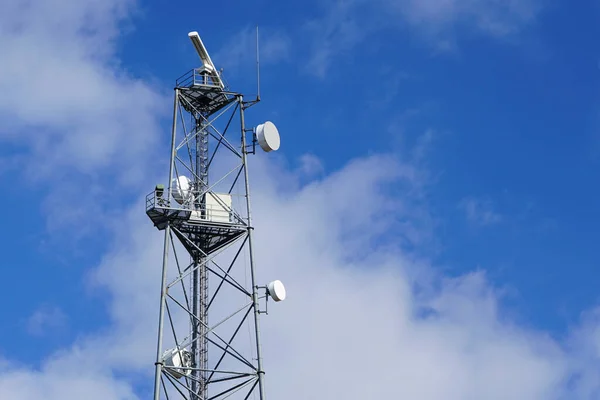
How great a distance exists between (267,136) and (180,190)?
6.05m

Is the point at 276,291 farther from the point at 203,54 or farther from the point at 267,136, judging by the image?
the point at 203,54

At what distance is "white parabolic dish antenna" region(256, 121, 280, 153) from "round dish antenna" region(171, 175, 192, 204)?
506 centimetres

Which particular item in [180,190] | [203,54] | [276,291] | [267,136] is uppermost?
[203,54]

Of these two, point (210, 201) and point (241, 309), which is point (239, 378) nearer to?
point (241, 309)

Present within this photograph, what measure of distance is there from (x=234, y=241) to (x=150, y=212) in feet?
16.4

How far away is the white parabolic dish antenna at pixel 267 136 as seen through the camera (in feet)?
255

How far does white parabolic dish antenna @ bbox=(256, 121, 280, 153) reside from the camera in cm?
7775

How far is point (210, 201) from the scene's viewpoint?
76062 millimetres

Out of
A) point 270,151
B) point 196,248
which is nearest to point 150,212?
point 196,248

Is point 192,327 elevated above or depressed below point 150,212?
below

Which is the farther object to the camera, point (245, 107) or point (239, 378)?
point (245, 107)

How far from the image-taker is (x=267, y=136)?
77.8m

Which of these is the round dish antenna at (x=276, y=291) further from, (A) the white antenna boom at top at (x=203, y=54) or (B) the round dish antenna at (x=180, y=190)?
(A) the white antenna boom at top at (x=203, y=54)

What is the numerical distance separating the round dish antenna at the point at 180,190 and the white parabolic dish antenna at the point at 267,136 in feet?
16.6
